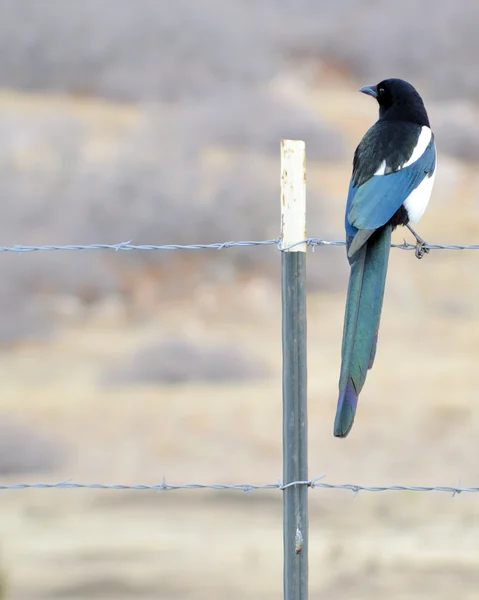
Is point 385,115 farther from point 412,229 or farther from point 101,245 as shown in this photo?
point 101,245

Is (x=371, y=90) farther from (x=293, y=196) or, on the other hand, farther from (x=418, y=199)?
(x=293, y=196)

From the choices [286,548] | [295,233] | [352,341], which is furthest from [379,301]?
[286,548]

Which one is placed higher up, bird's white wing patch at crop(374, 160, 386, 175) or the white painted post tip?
bird's white wing patch at crop(374, 160, 386, 175)

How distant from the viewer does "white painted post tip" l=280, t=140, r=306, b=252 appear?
196cm

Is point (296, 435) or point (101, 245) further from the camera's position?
point (101, 245)

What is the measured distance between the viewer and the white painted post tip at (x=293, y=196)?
196 cm

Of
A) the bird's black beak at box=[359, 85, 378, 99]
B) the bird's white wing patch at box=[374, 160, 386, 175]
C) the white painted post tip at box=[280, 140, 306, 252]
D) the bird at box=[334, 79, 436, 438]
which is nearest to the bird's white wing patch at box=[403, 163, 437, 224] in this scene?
the bird at box=[334, 79, 436, 438]

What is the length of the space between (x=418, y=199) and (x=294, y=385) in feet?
3.23

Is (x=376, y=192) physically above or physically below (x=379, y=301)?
above

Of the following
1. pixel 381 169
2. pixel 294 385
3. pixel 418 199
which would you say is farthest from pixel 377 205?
pixel 294 385

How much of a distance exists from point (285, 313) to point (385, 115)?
4.34 ft

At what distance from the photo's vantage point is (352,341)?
78.1 inches

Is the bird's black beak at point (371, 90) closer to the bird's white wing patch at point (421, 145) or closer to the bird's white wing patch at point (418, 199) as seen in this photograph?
the bird's white wing patch at point (421, 145)

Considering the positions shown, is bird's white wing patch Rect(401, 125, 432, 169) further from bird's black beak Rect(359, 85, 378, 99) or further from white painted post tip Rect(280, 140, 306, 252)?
white painted post tip Rect(280, 140, 306, 252)
